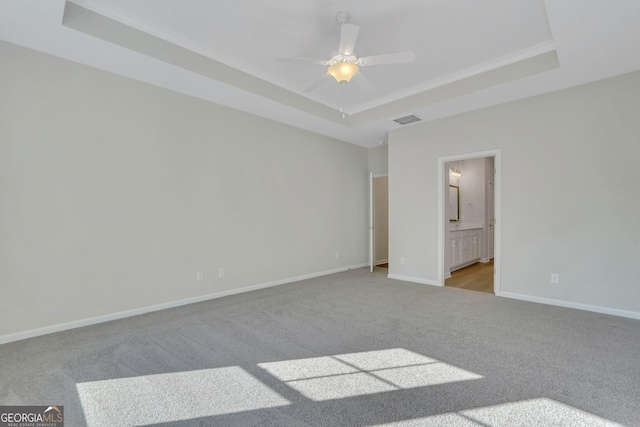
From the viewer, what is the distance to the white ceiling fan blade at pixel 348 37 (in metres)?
2.39

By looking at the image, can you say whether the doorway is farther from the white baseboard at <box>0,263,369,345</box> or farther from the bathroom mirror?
the white baseboard at <box>0,263,369,345</box>

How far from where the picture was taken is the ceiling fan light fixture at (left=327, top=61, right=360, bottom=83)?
110 inches

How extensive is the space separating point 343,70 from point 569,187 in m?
3.23

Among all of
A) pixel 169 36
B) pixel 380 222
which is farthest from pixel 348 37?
pixel 380 222

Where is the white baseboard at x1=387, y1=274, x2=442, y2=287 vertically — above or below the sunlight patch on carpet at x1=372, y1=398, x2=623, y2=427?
below

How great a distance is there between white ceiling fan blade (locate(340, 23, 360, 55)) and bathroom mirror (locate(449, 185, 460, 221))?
18.2ft

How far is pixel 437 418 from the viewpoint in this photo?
166 centimetres

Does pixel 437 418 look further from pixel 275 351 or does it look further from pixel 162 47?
pixel 162 47

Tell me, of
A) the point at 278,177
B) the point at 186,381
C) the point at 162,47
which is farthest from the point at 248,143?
the point at 186,381

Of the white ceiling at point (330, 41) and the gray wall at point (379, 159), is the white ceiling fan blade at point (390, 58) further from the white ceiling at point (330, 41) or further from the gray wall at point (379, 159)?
the gray wall at point (379, 159)

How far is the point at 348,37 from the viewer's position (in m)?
2.49

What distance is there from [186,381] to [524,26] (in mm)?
4335

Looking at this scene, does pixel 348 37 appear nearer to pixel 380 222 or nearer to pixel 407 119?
pixel 407 119

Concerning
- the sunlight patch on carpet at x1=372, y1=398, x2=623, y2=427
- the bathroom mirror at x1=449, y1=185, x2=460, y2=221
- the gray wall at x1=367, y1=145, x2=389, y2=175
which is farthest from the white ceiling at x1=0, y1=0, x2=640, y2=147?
the bathroom mirror at x1=449, y1=185, x2=460, y2=221
